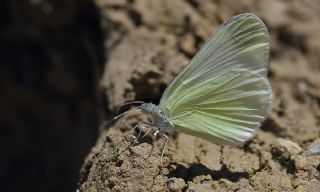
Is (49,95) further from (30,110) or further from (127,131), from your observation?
(127,131)

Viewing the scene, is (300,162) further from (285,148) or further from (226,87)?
(226,87)

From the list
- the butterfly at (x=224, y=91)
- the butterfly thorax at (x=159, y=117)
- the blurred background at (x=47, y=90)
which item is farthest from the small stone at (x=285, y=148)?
the blurred background at (x=47, y=90)

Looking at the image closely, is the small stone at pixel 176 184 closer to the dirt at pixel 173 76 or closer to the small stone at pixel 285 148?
the dirt at pixel 173 76

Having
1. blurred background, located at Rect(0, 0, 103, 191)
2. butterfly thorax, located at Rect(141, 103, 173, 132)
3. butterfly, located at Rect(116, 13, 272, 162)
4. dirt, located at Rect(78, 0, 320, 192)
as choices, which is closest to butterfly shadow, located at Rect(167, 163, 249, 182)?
dirt, located at Rect(78, 0, 320, 192)

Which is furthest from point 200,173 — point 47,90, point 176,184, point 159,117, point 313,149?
point 47,90

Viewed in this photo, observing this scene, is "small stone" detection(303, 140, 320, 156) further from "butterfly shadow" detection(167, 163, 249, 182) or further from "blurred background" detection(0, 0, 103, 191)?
"blurred background" detection(0, 0, 103, 191)
